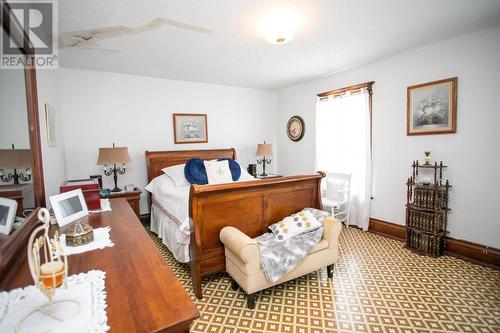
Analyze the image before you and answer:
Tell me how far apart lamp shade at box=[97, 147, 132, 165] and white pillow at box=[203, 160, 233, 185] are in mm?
1190

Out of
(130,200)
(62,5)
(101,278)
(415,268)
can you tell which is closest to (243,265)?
(101,278)

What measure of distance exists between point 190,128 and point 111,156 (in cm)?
150

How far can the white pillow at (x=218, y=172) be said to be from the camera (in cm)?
376

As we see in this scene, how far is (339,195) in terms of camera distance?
3.83 metres

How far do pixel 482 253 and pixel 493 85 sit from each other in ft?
6.02

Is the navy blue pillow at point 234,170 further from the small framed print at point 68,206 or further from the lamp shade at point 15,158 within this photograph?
the lamp shade at point 15,158

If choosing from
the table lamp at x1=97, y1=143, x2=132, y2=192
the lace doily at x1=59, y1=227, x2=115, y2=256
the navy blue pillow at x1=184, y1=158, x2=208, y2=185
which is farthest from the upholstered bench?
the table lamp at x1=97, y1=143, x2=132, y2=192

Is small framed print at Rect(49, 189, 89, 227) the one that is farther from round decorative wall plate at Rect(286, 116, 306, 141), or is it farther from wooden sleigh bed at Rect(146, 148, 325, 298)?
round decorative wall plate at Rect(286, 116, 306, 141)

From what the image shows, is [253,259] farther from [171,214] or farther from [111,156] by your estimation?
[111,156]

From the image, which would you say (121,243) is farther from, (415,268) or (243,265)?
(415,268)

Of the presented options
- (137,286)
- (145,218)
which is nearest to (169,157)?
(145,218)

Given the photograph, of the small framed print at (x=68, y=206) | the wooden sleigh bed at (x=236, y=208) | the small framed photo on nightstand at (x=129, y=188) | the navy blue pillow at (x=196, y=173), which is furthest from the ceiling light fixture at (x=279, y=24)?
the small framed photo on nightstand at (x=129, y=188)

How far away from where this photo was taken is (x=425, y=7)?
2145mm

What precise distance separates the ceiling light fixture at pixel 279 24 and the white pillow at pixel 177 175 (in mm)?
2254
